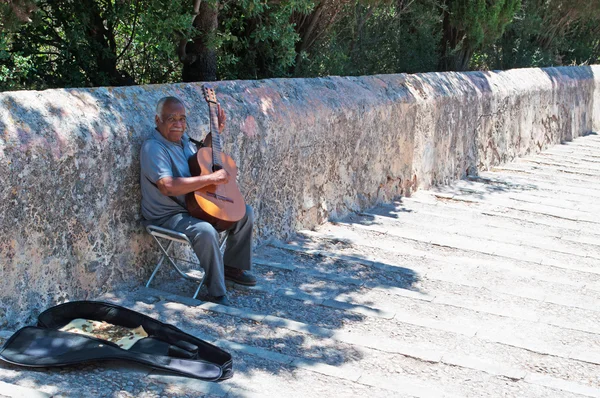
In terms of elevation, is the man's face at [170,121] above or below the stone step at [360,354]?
above

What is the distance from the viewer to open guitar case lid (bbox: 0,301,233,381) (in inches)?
140

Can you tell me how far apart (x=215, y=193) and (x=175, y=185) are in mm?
329

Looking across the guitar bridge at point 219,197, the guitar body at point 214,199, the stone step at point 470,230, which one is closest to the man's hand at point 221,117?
the guitar body at point 214,199

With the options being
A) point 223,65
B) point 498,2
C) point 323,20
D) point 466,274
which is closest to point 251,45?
point 223,65

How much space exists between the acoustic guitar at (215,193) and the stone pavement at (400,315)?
51 cm

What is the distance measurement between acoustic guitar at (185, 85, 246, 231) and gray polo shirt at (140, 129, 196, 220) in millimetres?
75

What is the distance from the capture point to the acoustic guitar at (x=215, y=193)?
16.3 ft

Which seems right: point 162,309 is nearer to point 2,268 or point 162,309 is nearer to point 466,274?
point 2,268

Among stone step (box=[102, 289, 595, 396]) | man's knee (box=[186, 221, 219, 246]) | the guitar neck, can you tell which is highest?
the guitar neck

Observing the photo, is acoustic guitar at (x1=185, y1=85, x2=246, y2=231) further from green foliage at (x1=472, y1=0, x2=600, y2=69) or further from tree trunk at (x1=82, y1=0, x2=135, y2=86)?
green foliage at (x1=472, y1=0, x2=600, y2=69)

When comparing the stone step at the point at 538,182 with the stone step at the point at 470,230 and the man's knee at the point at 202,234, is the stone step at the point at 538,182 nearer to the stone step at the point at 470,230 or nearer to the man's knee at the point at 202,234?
the stone step at the point at 470,230

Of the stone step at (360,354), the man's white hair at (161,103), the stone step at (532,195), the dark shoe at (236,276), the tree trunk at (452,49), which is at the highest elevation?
the tree trunk at (452,49)

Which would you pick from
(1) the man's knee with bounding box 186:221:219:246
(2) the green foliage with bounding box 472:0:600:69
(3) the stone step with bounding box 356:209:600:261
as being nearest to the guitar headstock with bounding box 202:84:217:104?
(1) the man's knee with bounding box 186:221:219:246

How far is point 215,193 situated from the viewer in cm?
509
